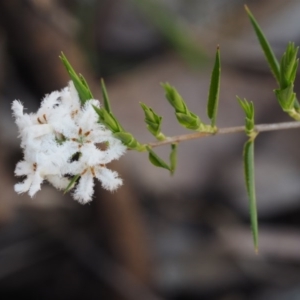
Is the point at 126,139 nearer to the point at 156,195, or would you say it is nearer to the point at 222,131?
the point at 222,131

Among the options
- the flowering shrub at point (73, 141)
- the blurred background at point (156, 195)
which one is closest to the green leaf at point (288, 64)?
the flowering shrub at point (73, 141)

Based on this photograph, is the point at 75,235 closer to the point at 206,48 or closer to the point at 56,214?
the point at 56,214

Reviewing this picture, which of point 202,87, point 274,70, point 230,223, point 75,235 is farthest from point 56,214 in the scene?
point 274,70

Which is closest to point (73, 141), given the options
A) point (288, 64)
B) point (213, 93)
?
point (213, 93)

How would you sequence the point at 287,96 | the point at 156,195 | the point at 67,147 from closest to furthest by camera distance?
the point at 67,147, the point at 287,96, the point at 156,195

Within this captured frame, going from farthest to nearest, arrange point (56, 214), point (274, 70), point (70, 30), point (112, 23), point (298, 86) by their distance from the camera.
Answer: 1. point (112, 23)
2. point (298, 86)
3. point (56, 214)
4. point (70, 30)
5. point (274, 70)
